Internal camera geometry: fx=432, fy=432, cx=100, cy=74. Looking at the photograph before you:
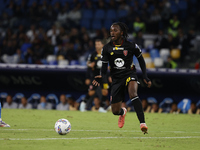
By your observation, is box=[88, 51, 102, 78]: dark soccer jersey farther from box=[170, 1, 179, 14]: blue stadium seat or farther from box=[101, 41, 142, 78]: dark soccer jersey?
box=[170, 1, 179, 14]: blue stadium seat

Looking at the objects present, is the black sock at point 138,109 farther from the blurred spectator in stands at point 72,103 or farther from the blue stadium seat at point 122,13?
the blue stadium seat at point 122,13

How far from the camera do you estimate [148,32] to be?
68.1 ft

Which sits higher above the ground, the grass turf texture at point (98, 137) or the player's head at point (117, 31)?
the player's head at point (117, 31)

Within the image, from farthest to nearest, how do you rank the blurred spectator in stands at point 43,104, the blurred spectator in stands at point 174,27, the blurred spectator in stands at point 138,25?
the blurred spectator in stands at point 138,25 < the blurred spectator in stands at point 174,27 < the blurred spectator in stands at point 43,104

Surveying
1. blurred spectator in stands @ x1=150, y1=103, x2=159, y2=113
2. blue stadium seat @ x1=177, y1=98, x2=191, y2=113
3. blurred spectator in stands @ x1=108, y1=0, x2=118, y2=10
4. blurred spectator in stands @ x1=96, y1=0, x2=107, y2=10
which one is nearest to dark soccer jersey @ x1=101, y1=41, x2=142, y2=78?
blurred spectator in stands @ x1=150, y1=103, x2=159, y2=113

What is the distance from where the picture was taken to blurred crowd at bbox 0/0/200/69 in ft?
64.4

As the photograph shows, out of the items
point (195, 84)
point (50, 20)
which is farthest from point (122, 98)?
point (50, 20)

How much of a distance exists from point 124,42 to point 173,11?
13.6 metres

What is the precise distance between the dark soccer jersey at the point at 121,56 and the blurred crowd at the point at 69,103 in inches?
339

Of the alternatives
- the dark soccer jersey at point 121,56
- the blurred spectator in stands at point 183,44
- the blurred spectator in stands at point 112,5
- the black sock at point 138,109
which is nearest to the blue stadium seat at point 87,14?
the blurred spectator in stands at point 112,5

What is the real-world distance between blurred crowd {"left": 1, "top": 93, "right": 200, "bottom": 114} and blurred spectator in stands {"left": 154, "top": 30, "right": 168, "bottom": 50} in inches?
94.1

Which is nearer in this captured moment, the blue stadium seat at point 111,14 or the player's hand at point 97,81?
the player's hand at point 97,81

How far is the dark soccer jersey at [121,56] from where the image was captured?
27.2 ft

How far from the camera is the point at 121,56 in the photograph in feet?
27.2
